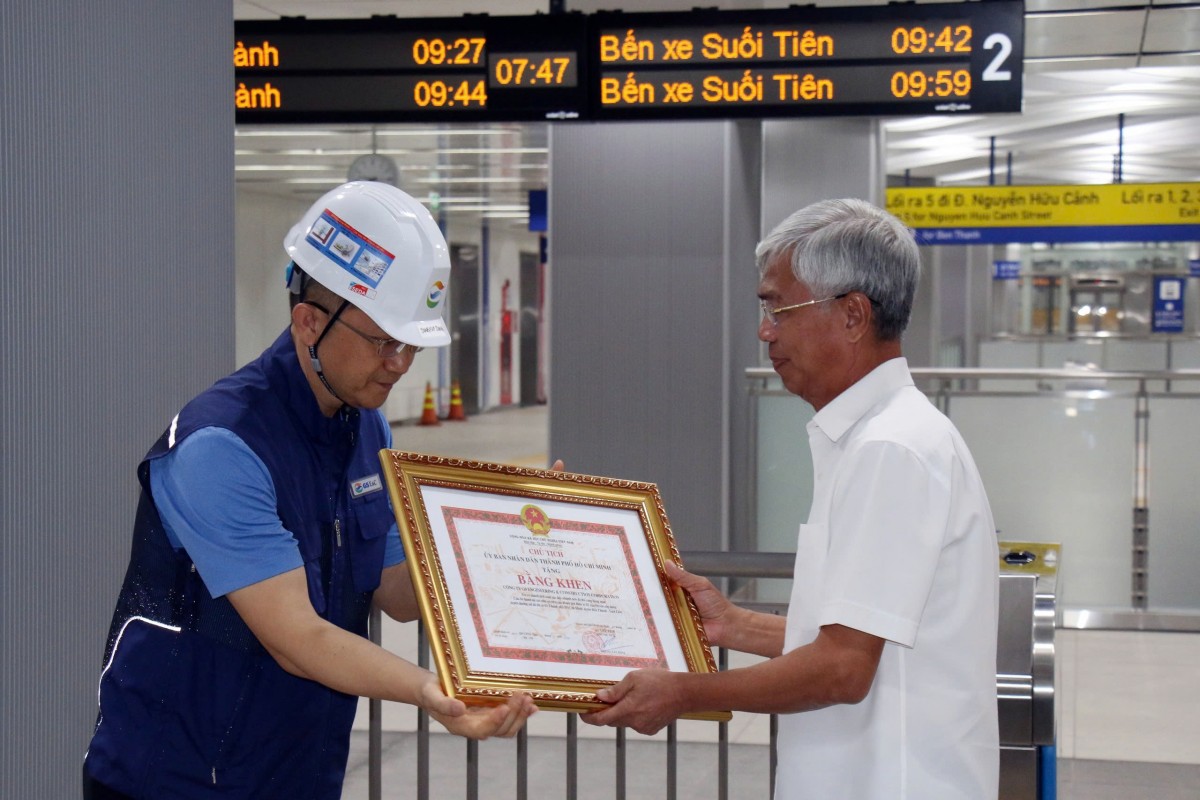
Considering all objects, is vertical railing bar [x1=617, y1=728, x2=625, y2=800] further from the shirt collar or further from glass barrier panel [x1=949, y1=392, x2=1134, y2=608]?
glass barrier panel [x1=949, y1=392, x2=1134, y2=608]

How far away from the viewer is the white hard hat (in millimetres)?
1881

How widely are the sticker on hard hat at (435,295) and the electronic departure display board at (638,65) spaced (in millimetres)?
4003

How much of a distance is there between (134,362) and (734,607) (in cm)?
130

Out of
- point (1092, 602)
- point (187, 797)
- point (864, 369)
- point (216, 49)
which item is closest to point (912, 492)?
point (864, 369)

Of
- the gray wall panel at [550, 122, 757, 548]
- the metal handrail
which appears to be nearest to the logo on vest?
the gray wall panel at [550, 122, 757, 548]

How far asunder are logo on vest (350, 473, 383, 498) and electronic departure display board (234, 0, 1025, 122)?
13.0 feet

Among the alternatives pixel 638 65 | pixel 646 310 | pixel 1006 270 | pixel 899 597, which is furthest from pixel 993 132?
pixel 899 597

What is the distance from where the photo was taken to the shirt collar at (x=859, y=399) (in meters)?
1.92

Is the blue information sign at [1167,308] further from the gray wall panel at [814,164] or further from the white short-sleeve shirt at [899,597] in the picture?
the white short-sleeve shirt at [899,597]

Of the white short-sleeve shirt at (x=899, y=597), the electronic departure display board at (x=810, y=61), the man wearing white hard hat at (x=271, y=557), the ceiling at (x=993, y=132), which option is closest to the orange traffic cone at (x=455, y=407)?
the ceiling at (x=993, y=132)

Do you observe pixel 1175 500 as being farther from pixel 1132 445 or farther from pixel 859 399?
pixel 859 399

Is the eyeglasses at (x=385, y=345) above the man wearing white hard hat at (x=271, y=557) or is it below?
above

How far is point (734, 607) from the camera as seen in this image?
2.33m

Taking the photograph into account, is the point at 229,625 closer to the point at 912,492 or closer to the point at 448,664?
the point at 448,664
